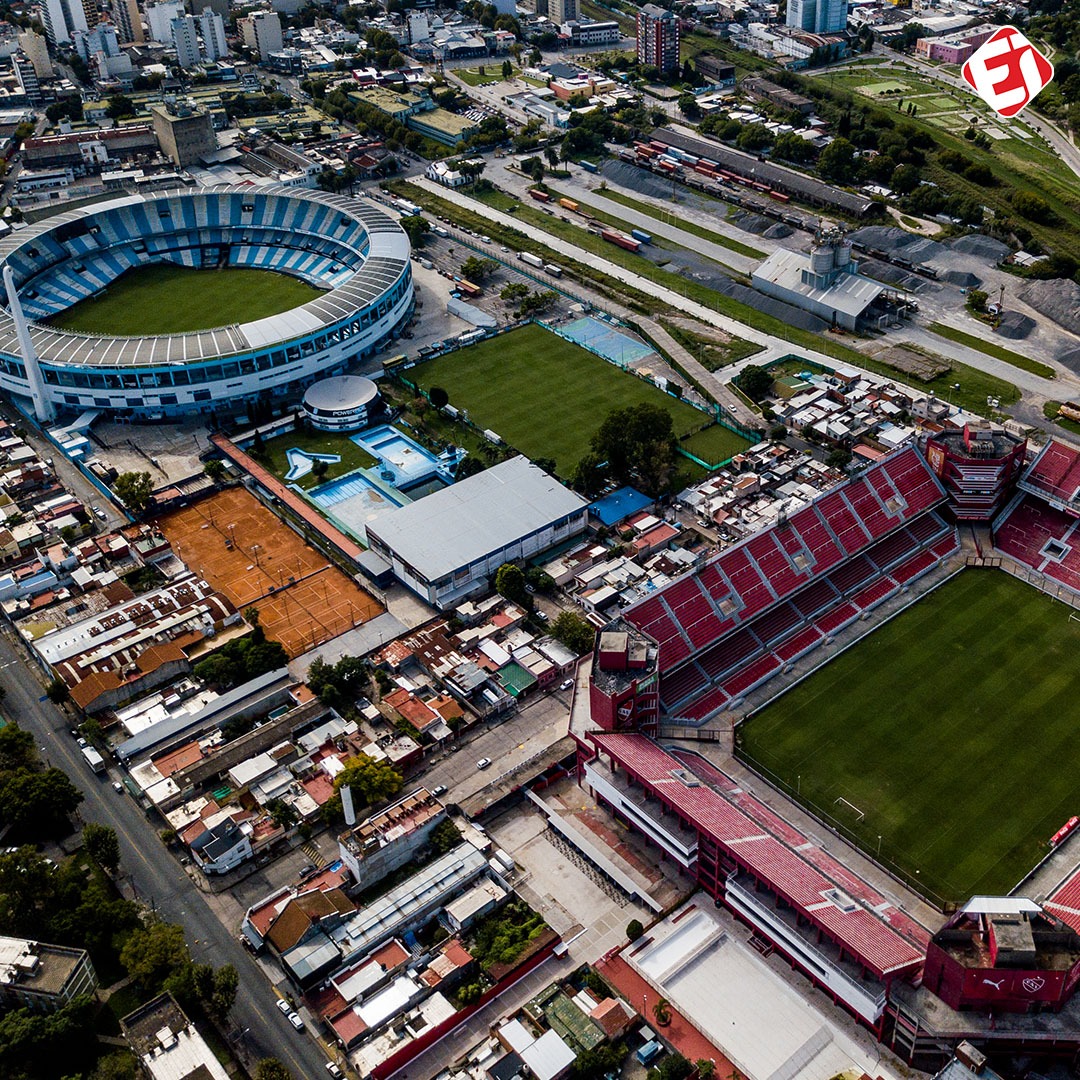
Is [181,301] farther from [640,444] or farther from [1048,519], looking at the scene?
[1048,519]

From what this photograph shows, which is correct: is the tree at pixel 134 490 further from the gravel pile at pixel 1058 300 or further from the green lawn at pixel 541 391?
the gravel pile at pixel 1058 300

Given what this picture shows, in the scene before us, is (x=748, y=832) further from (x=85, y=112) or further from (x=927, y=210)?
(x=85, y=112)

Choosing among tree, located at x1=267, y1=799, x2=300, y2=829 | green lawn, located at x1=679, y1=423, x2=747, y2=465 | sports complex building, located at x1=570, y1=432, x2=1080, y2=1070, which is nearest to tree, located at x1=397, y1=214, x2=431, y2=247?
green lawn, located at x1=679, y1=423, x2=747, y2=465

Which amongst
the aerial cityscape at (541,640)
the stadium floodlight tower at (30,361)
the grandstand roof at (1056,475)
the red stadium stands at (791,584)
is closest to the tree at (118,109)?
the aerial cityscape at (541,640)

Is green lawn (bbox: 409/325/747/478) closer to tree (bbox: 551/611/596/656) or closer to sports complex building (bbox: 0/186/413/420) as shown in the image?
sports complex building (bbox: 0/186/413/420)

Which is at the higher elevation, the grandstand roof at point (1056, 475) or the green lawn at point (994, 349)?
the grandstand roof at point (1056, 475)

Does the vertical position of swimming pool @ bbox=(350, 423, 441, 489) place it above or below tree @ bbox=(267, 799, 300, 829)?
above

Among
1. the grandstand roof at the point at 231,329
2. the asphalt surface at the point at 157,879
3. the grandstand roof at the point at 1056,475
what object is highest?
the grandstand roof at the point at 231,329

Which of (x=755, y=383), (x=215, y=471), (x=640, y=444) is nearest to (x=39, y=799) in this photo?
(x=215, y=471)
